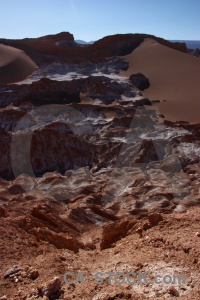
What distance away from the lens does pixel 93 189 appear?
57.3 feet

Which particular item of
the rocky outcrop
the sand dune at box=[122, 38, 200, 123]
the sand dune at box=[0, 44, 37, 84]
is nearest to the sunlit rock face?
the rocky outcrop

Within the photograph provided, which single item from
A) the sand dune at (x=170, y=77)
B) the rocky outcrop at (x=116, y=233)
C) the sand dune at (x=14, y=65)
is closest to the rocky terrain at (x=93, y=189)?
the rocky outcrop at (x=116, y=233)

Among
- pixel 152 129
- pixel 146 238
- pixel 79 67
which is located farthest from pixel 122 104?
pixel 146 238

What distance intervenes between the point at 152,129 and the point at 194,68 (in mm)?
17125

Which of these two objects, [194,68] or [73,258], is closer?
[73,258]

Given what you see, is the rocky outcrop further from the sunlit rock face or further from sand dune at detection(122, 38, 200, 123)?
sand dune at detection(122, 38, 200, 123)

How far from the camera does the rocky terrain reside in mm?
5668

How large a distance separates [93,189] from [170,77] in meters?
21.9

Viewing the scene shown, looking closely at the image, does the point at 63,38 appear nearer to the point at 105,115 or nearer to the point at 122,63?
the point at 122,63

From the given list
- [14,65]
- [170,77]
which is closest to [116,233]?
[170,77]

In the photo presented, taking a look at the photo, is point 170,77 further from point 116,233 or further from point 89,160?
point 116,233

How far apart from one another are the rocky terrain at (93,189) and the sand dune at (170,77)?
1.49m

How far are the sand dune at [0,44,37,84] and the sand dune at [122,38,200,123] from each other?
10572 millimetres

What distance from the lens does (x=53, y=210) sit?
14352 millimetres
